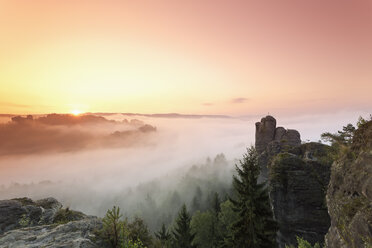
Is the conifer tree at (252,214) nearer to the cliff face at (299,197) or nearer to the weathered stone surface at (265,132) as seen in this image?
the cliff face at (299,197)

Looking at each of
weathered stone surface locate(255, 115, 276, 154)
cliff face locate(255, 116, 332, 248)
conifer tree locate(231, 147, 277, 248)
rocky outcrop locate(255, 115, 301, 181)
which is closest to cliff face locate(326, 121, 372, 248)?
conifer tree locate(231, 147, 277, 248)

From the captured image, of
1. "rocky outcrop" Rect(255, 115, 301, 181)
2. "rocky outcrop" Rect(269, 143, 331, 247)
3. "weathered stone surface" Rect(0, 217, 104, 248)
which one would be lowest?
"rocky outcrop" Rect(269, 143, 331, 247)

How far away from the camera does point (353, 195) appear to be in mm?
9469

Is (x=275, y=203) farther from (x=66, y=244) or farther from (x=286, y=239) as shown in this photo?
(x=66, y=244)

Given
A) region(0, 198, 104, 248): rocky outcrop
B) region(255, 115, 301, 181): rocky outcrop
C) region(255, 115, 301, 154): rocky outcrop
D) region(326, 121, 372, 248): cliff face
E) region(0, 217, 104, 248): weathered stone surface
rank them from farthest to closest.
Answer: region(255, 115, 301, 154): rocky outcrop
region(255, 115, 301, 181): rocky outcrop
region(0, 198, 104, 248): rocky outcrop
region(0, 217, 104, 248): weathered stone surface
region(326, 121, 372, 248): cliff face

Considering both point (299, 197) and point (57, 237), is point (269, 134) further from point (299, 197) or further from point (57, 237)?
point (57, 237)

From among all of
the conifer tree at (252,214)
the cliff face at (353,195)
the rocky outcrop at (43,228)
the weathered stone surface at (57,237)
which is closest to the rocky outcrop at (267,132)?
the conifer tree at (252,214)

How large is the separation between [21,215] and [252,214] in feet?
64.3

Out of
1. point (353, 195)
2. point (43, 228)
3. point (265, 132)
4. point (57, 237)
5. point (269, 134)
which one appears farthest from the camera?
point (265, 132)

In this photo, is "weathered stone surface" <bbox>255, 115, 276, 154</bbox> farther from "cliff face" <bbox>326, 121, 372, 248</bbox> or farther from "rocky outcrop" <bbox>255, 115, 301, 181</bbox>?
"cliff face" <bbox>326, 121, 372, 248</bbox>

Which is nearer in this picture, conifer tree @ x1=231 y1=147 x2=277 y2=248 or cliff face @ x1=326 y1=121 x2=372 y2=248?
cliff face @ x1=326 y1=121 x2=372 y2=248

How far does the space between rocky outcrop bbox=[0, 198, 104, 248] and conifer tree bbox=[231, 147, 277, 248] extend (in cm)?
1403

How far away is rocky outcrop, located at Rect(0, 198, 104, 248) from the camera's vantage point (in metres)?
9.82

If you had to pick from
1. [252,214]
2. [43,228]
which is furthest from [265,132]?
[43,228]
